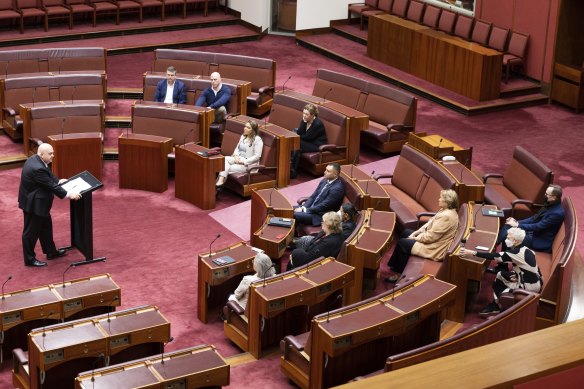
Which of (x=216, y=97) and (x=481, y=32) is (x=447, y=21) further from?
(x=216, y=97)

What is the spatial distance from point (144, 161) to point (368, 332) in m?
4.41

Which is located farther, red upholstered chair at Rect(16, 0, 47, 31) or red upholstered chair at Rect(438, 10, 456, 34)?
red upholstered chair at Rect(16, 0, 47, 31)

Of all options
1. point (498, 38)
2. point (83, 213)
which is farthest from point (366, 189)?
point (498, 38)

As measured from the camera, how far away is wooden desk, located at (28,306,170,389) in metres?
5.41

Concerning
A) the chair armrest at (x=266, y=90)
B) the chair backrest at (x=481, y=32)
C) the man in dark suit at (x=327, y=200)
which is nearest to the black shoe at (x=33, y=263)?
the man in dark suit at (x=327, y=200)

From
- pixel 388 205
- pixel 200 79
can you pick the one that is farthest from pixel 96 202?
pixel 388 205

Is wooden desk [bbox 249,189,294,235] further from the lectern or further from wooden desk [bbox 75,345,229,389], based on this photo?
wooden desk [bbox 75,345,229,389]

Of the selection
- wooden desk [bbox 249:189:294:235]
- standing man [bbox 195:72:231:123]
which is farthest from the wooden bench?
wooden desk [bbox 249:189:294:235]

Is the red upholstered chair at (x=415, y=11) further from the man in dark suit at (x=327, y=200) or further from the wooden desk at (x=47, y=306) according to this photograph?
the wooden desk at (x=47, y=306)

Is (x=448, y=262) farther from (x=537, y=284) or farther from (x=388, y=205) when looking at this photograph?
(x=388, y=205)

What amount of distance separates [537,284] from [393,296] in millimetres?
1166

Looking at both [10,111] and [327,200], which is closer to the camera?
[327,200]

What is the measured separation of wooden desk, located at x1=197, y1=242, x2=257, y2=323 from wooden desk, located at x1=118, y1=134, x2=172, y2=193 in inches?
94.4

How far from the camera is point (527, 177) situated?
823 centimetres
